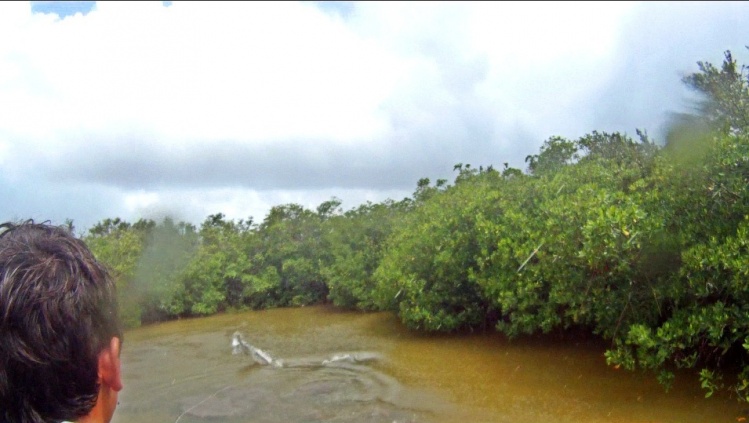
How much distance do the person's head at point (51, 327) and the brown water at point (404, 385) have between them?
5.85 m

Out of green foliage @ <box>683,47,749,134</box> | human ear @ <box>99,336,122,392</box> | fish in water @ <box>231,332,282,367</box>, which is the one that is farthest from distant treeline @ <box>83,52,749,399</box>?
human ear @ <box>99,336,122,392</box>

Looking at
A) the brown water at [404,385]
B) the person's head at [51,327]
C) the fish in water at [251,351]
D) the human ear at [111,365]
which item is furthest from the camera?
the fish in water at [251,351]

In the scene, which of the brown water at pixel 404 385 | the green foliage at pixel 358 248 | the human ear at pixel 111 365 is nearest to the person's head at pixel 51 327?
the human ear at pixel 111 365

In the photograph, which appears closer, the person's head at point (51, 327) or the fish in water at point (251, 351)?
the person's head at point (51, 327)

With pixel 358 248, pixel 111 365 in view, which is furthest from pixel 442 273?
pixel 111 365

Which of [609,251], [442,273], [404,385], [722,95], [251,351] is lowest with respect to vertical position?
[251,351]

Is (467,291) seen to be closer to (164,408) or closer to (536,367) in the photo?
(536,367)

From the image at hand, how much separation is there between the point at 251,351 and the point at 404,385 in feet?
13.1

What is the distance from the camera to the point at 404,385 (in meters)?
8.22

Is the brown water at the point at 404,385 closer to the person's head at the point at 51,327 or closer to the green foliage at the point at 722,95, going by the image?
the green foliage at the point at 722,95

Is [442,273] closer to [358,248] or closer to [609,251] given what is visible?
[609,251]

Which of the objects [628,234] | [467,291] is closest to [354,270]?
[467,291]

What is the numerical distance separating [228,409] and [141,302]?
974 cm

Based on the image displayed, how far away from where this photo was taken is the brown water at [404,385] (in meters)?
6.69
